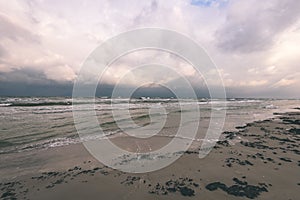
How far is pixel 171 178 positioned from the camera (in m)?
6.89

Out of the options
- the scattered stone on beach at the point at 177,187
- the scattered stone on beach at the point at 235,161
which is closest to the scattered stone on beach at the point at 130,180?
the scattered stone on beach at the point at 177,187

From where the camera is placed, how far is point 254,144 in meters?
11.5

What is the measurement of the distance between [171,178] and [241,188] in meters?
2.23

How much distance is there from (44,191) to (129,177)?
8.92 ft

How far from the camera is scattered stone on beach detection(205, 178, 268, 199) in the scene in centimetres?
579

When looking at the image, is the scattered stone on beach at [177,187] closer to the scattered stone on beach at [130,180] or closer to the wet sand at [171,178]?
the wet sand at [171,178]

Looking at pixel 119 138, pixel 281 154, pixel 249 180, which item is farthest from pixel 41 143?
pixel 281 154

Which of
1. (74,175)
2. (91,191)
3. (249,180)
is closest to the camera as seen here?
(91,191)

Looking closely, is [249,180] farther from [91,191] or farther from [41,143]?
[41,143]

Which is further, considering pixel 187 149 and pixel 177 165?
pixel 187 149

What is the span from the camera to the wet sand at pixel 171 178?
5.89 m

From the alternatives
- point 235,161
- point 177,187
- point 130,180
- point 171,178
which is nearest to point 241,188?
point 177,187

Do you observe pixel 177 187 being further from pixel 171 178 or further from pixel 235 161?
pixel 235 161

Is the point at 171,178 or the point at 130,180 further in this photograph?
the point at 171,178
